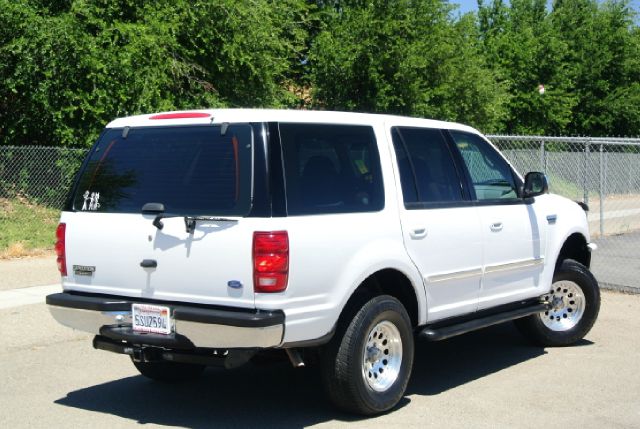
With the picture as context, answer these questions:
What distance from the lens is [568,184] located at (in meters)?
18.0

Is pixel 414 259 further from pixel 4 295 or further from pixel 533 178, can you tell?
pixel 4 295

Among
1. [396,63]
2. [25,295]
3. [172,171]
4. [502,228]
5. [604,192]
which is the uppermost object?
[396,63]

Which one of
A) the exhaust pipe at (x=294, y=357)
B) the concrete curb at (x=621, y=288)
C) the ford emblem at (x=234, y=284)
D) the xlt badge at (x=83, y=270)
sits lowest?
the concrete curb at (x=621, y=288)

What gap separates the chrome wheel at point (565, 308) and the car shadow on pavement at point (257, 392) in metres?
0.31

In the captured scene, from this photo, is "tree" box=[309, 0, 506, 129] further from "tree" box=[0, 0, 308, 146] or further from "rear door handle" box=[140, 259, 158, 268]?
"rear door handle" box=[140, 259, 158, 268]

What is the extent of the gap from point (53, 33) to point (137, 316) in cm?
1194

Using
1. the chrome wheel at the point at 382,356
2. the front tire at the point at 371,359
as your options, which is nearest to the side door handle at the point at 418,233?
the front tire at the point at 371,359

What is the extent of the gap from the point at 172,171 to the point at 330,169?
1060mm

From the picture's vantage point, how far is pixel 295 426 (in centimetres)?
601

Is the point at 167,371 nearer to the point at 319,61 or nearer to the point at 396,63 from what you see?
the point at 396,63

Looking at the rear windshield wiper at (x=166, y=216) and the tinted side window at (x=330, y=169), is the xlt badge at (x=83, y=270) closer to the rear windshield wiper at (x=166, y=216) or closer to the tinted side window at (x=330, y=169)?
the rear windshield wiper at (x=166, y=216)

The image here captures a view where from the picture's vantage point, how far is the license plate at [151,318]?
5.65 m

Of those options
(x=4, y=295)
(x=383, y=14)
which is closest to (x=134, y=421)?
(x=4, y=295)

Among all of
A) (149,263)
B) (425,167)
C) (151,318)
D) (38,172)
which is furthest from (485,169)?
(38,172)
